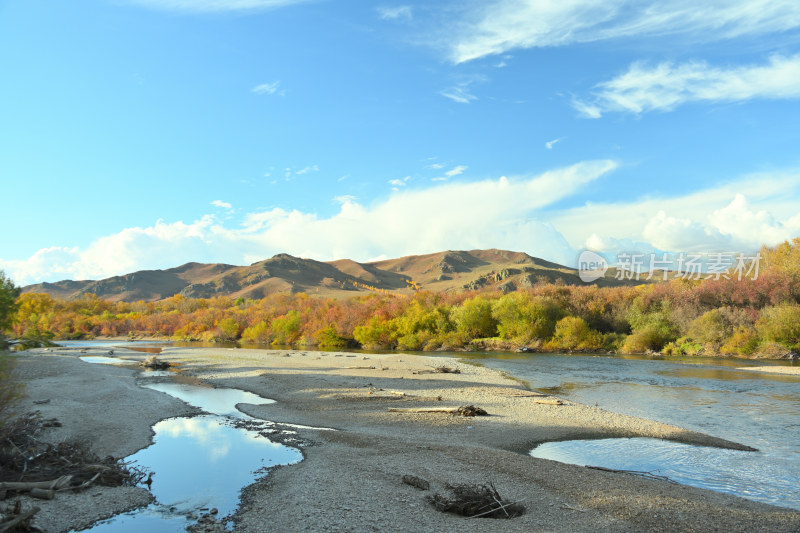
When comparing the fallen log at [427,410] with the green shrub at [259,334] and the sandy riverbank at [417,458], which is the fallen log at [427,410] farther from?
the green shrub at [259,334]

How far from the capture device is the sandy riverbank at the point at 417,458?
8852 millimetres

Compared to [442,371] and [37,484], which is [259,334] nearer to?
[442,371]

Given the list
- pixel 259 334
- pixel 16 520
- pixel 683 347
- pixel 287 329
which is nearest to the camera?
pixel 16 520

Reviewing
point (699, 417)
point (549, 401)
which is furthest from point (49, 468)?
point (699, 417)

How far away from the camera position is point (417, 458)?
1298 cm

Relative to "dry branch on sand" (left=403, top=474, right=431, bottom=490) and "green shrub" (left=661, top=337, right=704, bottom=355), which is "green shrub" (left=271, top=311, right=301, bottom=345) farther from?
"dry branch on sand" (left=403, top=474, right=431, bottom=490)

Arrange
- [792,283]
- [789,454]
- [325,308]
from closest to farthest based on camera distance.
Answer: [789,454], [792,283], [325,308]

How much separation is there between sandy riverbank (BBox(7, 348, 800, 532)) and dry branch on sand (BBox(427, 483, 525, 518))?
0.25 metres

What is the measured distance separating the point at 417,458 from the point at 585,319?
61532 millimetres

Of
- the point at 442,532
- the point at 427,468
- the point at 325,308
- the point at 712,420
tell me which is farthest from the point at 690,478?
the point at 325,308

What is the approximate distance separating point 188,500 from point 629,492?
31.5 ft

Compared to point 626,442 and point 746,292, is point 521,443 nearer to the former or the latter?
point 626,442

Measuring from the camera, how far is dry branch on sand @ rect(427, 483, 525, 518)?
908cm

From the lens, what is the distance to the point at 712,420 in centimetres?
1908
